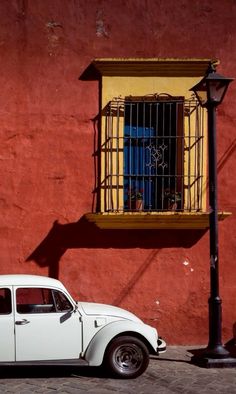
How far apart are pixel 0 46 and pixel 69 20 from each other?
1.14m

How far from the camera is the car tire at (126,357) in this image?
7.24 m

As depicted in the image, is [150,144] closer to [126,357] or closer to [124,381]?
[126,357]

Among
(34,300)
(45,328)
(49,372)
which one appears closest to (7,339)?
(45,328)

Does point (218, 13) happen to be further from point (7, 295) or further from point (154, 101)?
point (7, 295)

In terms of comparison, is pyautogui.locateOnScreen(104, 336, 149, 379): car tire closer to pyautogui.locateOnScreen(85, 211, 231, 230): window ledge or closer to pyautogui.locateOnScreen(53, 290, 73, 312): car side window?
pyautogui.locateOnScreen(53, 290, 73, 312): car side window

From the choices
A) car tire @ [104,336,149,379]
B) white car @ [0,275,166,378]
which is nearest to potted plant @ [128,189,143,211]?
white car @ [0,275,166,378]

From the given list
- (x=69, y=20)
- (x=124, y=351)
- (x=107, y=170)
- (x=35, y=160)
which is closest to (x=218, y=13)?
(x=69, y=20)

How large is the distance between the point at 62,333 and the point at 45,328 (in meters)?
0.21

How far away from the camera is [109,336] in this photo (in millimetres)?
7199

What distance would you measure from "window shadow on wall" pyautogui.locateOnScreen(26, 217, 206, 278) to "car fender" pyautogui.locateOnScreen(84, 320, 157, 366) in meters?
2.07

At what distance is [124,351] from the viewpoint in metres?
7.32

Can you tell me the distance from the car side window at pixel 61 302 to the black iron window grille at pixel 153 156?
2151 mm

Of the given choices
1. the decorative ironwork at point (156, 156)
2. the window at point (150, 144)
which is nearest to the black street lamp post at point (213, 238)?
the window at point (150, 144)

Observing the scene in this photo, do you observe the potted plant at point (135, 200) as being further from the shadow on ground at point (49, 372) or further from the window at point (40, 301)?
the shadow on ground at point (49, 372)
